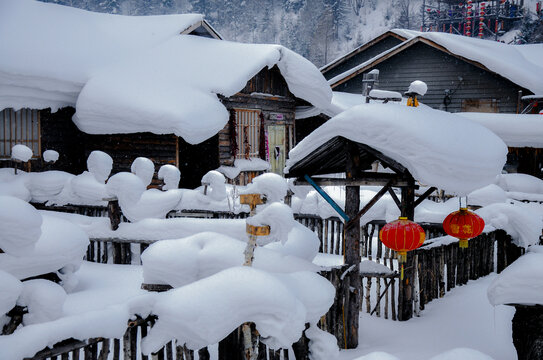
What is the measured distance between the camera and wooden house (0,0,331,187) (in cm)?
1389

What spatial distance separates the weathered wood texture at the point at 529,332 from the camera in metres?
5.06

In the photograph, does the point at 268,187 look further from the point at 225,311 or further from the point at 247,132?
the point at 247,132

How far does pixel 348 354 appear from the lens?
6.24 meters

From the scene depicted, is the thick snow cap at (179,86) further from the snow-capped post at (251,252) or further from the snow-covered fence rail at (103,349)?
the snow-covered fence rail at (103,349)

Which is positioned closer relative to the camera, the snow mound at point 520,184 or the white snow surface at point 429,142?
the white snow surface at point 429,142

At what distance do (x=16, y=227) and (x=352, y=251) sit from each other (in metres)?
4.27

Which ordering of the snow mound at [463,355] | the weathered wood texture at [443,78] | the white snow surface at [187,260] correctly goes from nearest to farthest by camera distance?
the snow mound at [463,355] < the white snow surface at [187,260] < the weathered wood texture at [443,78]

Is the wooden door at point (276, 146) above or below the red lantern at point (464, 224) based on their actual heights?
above

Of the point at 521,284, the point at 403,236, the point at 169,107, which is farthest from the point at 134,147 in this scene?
Answer: the point at 521,284

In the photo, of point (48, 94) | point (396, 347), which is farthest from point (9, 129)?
point (396, 347)

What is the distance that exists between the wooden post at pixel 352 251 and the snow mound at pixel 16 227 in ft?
12.9

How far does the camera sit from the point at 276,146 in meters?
18.1

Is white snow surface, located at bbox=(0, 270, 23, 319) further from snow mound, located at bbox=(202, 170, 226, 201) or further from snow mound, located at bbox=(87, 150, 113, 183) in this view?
snow mound, located at bbox=(202, 170, 226, 201)

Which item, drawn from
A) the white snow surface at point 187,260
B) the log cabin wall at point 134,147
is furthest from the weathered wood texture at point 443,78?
the white snow surface at point 187,260
